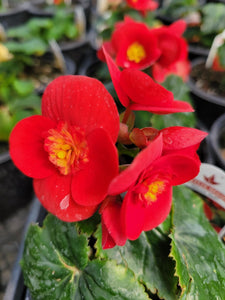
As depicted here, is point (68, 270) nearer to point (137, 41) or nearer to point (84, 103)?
point (84, 103)

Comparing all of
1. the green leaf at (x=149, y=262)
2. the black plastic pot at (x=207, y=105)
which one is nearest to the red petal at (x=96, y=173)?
the green leaf at (x=149, y=262)

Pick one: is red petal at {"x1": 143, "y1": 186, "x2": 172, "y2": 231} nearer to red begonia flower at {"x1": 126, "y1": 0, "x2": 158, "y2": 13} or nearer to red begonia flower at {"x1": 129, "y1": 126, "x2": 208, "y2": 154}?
red begonia flower at {"x1": 129, "y1": 126, "x2": 208, "y2": 154}

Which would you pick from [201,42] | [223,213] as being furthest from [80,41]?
[223,213]

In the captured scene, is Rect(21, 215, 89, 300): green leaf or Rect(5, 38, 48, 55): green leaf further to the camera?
Rect(5, 38, 48, 55): green leaf

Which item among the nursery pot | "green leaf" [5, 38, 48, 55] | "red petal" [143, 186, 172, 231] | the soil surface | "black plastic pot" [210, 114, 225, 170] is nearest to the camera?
"red petal" [143, 186, 172, 231]

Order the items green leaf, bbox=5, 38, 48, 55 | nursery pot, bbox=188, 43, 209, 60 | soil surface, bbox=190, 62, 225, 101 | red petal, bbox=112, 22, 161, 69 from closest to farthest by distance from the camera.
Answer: red petal, bbox=112, 22, 161, 69, green leaf, bbox=5, 38, 48, 55, soil surface, bbox=190, 62, 225, 101, nursery pot, bbox=188, 43, 209, 60

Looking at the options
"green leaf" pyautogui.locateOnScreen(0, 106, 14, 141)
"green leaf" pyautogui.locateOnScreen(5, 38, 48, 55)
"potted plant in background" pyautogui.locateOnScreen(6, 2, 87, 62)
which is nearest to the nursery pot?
"potted plant in background" pyautogui.locateOnScreen(6, 2, 87, 62)

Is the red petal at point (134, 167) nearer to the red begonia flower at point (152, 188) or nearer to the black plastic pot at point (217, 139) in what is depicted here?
the red begonia flower at point (152, 188)

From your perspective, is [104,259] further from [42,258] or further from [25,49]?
[25,49]
